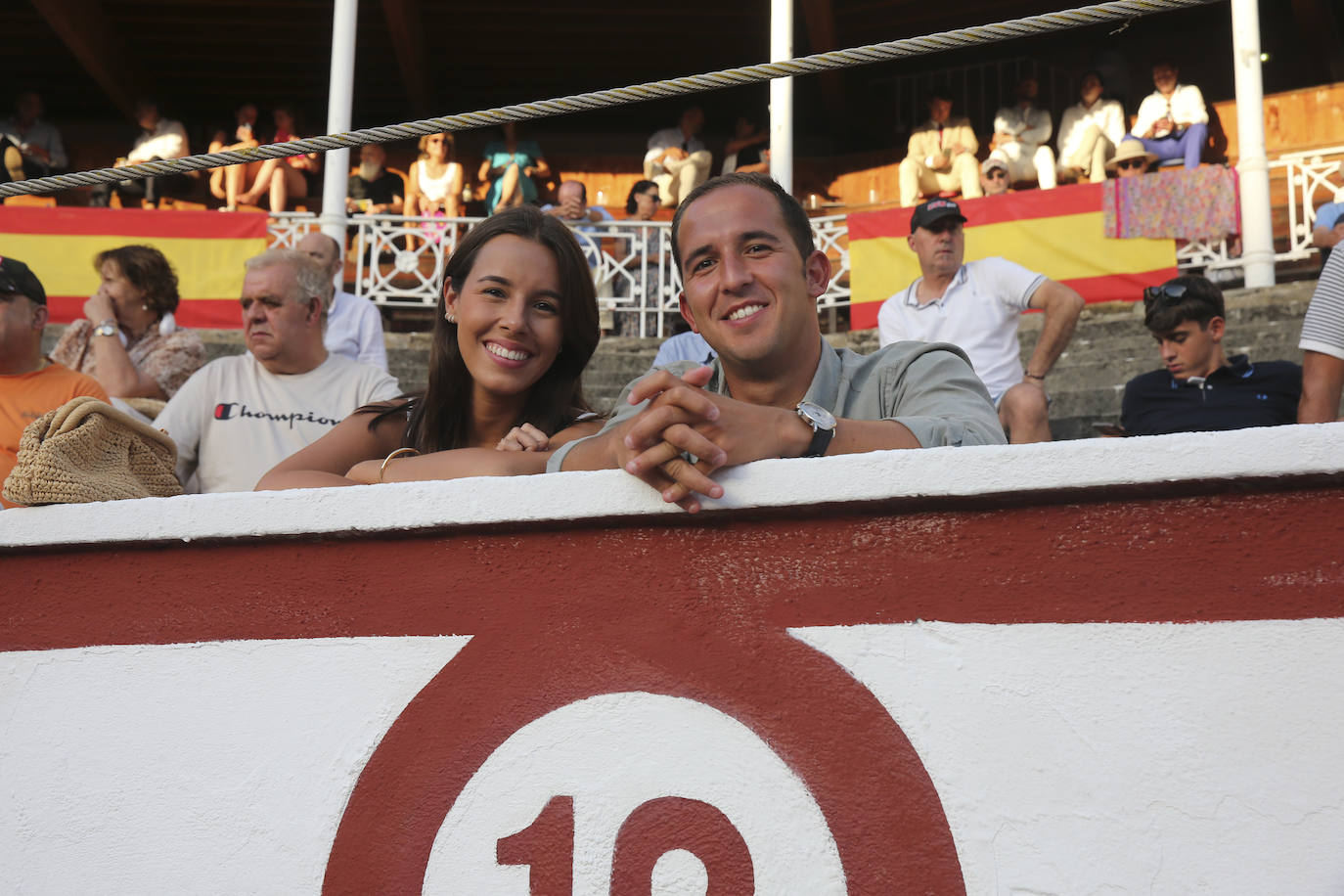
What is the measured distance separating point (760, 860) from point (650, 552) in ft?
1.35

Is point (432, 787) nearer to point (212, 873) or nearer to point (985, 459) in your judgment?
point (212, 873)

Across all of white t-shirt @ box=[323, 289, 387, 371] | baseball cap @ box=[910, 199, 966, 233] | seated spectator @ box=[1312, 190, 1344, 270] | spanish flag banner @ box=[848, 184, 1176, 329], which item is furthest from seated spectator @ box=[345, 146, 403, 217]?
seated spectator @ box=[1312, 190, 1344, 270]

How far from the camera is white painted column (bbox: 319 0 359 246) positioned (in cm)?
915

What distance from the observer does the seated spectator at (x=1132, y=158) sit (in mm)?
9703

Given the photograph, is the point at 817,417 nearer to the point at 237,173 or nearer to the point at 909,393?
the point at 909,393

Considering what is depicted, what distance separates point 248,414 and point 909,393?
2073 millimetres

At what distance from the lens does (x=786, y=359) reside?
81.7 inches

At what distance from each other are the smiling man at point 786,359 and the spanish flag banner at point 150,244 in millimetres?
7231

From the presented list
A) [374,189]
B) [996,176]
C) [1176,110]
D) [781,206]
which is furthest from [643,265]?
[781,206]

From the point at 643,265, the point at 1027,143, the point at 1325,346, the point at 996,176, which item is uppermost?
the point at 1027,143

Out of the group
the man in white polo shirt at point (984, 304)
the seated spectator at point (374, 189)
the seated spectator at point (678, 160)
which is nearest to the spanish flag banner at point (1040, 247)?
the seated spectator at point (678, 160)

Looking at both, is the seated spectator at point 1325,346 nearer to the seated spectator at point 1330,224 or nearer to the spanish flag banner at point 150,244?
the seated spectator at point 1330,224

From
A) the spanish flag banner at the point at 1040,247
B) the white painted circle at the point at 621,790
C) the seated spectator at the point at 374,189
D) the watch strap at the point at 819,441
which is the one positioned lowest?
the white painted circle at the point at 621,790

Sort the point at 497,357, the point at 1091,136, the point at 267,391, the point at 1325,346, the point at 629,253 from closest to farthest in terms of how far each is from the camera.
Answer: the point at 497,357
the point at 267,391
the point at 1325,346
the point at 629,253
the point at 1091,136
